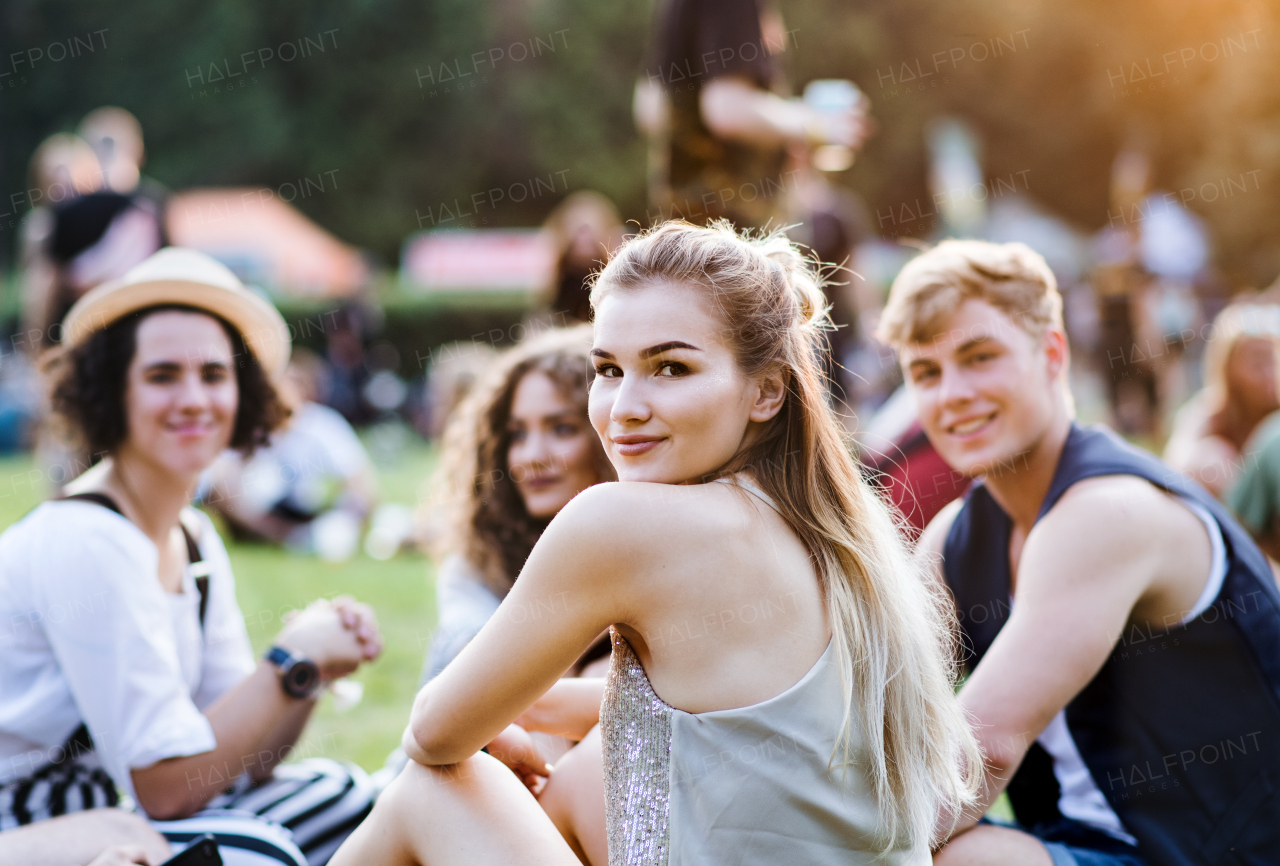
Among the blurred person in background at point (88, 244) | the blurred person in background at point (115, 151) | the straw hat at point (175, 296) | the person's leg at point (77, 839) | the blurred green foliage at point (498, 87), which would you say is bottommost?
the person's leg at point (77, 839)

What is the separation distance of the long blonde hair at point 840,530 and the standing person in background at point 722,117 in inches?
79.0

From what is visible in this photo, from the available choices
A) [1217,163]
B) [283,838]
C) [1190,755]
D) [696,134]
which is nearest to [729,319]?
[1190,755]

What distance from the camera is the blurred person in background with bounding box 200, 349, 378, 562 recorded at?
809cm

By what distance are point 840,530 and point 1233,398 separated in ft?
15.2

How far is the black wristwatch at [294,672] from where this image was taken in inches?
99.2

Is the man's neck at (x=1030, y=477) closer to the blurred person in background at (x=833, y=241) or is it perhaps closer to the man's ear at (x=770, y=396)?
the man's ear at (x=770, y=396)

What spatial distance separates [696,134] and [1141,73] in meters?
32.6

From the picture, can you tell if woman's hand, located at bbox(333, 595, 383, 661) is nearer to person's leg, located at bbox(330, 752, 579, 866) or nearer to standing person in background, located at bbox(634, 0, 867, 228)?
person's leg, located at bbox(330, 752, 579, 866)

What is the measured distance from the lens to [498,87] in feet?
108

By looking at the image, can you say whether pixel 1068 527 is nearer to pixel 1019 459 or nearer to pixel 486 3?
pixel 1019 459

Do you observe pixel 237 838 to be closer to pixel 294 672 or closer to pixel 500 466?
pixel 294 672

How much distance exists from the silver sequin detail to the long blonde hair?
289 millimetres

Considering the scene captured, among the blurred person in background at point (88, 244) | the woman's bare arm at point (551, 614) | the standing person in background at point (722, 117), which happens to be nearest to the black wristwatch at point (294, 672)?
the woman's bare arm at point (551, 614)

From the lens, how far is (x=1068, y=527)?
2188 mm
